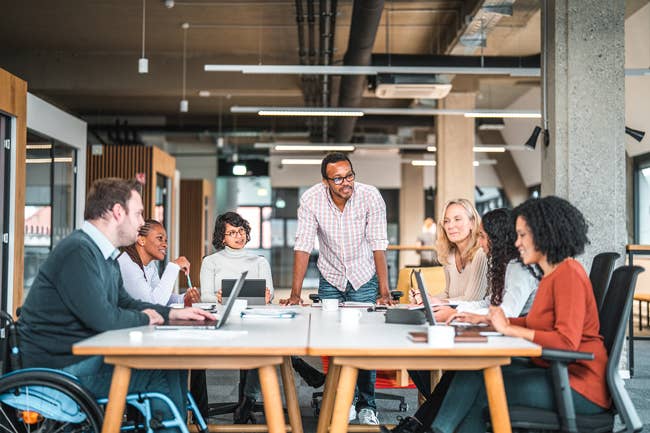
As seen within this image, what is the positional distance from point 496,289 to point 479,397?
849 millimetres

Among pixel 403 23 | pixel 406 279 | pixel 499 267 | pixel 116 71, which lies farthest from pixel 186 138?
pixel 499 267

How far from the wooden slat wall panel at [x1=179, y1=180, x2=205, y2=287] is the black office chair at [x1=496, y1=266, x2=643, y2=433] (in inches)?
647

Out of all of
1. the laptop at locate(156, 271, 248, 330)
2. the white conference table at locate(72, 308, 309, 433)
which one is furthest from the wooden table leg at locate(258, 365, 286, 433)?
the laptop at locate(156, 271, 248, 330)

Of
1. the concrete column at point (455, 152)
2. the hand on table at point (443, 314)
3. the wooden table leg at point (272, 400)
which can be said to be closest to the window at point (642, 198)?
the concrete column at point (455, 152)

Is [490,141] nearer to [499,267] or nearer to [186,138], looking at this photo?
[186,138]

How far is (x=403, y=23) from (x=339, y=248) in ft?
23.3

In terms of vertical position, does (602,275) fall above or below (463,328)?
above

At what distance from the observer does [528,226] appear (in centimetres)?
295

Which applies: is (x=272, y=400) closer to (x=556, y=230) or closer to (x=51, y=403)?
(x=51, y=403)

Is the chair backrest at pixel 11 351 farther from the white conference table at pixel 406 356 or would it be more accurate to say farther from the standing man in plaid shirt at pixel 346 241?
the standing man in plaid shirt at pixel 346 241

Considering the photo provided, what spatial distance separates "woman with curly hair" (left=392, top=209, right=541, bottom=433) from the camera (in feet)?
10.7

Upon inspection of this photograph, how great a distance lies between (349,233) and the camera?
469 centimetres

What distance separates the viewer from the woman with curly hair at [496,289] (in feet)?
10.7

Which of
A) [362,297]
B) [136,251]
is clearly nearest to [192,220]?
[136,251]
